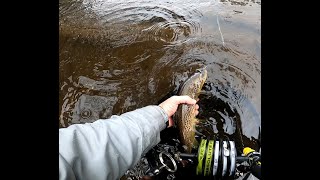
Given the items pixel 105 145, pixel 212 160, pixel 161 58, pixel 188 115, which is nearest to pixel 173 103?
pixel 188 115

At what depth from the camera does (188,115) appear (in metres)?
3.11

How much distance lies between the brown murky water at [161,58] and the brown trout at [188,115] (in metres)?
0.12

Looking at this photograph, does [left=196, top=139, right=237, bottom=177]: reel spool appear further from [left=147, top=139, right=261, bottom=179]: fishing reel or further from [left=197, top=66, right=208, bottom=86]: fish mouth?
[left=197, top=66, right=208, bottom=86]: fish mouth

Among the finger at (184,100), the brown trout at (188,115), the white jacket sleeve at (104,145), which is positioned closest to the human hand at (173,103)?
the finger at (184,100)

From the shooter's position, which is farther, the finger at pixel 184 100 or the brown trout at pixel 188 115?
the brown trout at pixel 188 115

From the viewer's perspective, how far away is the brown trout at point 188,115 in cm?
302

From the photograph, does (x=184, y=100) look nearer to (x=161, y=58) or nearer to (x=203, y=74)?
(x=203, y=74)

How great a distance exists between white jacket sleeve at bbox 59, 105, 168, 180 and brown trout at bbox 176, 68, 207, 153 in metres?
0.73

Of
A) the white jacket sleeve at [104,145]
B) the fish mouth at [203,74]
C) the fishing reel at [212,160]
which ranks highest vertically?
the fish mouth at [203,74]

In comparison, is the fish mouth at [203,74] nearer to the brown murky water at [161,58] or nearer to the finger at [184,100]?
the brown murky water at [161,58]

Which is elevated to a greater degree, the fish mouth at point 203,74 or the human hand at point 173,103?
the fish mouth at point 203,74
